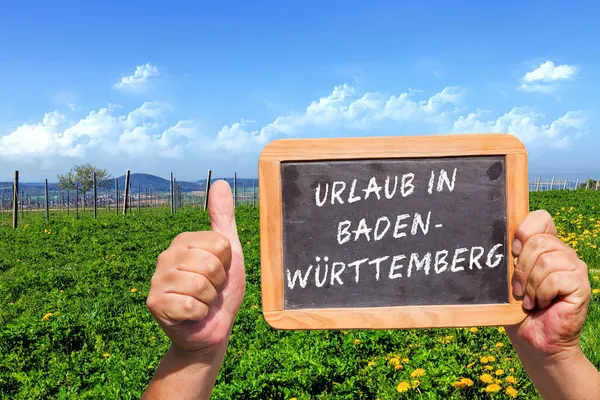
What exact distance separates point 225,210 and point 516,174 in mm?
1045

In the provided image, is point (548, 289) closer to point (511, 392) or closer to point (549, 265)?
point (549, 265)

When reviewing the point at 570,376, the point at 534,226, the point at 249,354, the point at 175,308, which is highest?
the point at 534,226

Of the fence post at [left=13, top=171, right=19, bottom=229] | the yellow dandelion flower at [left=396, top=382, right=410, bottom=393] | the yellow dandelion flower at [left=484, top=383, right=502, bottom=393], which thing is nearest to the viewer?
the yellow dandelion flower at [left=484, top=383, right=502, bottom=393]

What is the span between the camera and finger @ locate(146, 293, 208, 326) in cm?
145

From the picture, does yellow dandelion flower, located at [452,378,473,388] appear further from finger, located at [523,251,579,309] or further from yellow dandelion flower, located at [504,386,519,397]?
finger, located at [523,251,579,309]

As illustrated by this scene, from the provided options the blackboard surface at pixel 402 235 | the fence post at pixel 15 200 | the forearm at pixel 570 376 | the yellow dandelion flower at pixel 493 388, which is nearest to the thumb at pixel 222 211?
the blackboard surface at pixel 402 235

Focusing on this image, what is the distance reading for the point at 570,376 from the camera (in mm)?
1707

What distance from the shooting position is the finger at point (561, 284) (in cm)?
155

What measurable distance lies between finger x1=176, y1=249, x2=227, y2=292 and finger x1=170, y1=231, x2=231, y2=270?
0.01m

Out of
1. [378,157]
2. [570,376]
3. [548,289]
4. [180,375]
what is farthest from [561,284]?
[180,375]

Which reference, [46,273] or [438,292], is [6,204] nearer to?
[46,273]

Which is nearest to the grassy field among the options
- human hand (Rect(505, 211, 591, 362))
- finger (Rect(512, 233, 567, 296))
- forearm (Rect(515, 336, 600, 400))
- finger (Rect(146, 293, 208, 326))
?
forearm (Rect(515, 336, 600, 400))

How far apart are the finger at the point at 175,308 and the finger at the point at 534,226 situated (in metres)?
1.10

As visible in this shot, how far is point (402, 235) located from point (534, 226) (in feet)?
1.46
